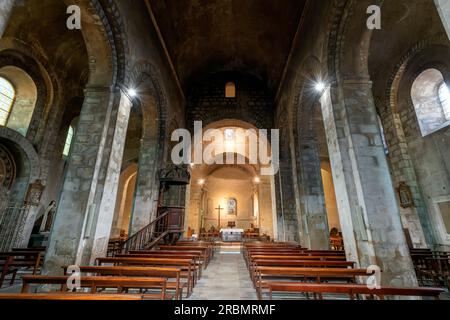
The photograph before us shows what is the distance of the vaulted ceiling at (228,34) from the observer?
7941mm

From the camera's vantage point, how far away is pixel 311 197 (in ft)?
24.0

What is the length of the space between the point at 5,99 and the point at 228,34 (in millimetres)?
9440

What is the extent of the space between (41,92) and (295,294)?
11.4 metres

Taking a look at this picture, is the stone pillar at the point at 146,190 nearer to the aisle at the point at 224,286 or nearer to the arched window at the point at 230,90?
the aisle at the point at 224,286

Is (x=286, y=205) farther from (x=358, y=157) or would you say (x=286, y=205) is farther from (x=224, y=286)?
(x=224, y=286)

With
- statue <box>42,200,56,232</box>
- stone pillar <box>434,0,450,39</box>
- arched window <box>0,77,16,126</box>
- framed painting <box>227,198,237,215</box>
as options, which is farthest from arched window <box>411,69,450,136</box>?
framed painting <box>227,198,237,215</box>

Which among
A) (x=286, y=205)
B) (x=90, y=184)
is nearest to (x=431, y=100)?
(x=286, y=205)

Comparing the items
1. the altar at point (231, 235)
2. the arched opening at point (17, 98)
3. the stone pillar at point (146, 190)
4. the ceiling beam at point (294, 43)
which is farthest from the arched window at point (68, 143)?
the ceiling beam at point (294, 43)

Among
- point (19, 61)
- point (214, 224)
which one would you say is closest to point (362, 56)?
point (19, 61)

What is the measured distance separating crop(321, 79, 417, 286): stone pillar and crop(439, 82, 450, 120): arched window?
4.94 m

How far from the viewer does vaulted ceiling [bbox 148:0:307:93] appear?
7941mm

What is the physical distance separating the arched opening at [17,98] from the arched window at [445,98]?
15.3 meters

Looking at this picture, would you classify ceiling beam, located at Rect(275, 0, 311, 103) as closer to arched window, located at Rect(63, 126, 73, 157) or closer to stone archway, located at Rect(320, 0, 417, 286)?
stone archway, located at Rect(320, 0, 417, 286)
